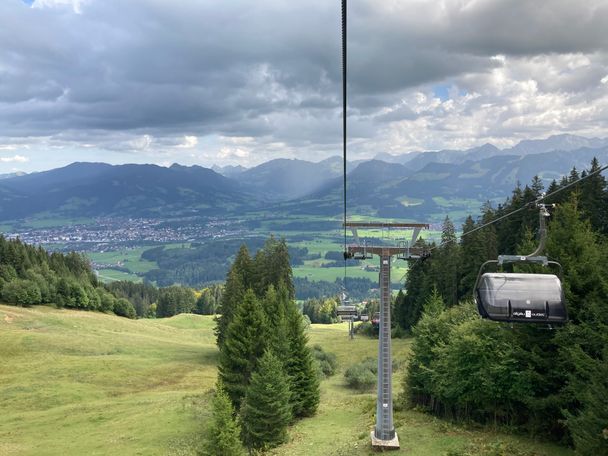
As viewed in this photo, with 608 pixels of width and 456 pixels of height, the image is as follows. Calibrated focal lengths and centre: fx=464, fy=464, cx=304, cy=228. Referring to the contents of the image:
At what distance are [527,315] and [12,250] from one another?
117368 mm

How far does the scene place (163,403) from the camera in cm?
4662

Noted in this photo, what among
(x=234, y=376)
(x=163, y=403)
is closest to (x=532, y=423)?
(x=234, y=376)

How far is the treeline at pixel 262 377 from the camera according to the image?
30.7m

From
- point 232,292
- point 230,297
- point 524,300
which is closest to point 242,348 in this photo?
point 230,297

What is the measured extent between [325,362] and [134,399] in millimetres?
24511

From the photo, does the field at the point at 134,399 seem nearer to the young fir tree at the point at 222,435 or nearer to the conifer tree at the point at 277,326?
the young fir tree at the point at 222,435

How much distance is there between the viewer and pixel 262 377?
33.9 meters

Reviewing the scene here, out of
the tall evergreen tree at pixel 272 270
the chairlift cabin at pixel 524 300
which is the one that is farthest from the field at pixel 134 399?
the chairlift cabin at pixel 524 300

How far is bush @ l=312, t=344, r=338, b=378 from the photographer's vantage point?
201 feet

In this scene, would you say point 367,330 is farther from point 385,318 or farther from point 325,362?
point 385,318

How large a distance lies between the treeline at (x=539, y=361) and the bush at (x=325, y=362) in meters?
22.6

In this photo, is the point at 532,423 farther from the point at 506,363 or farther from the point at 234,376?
the point at 234,376

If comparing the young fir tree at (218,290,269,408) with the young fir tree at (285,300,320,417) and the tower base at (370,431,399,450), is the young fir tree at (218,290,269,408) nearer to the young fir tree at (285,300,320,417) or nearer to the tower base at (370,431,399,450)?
the young fir tree at (285,300,320,417)

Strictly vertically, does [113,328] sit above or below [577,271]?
below
